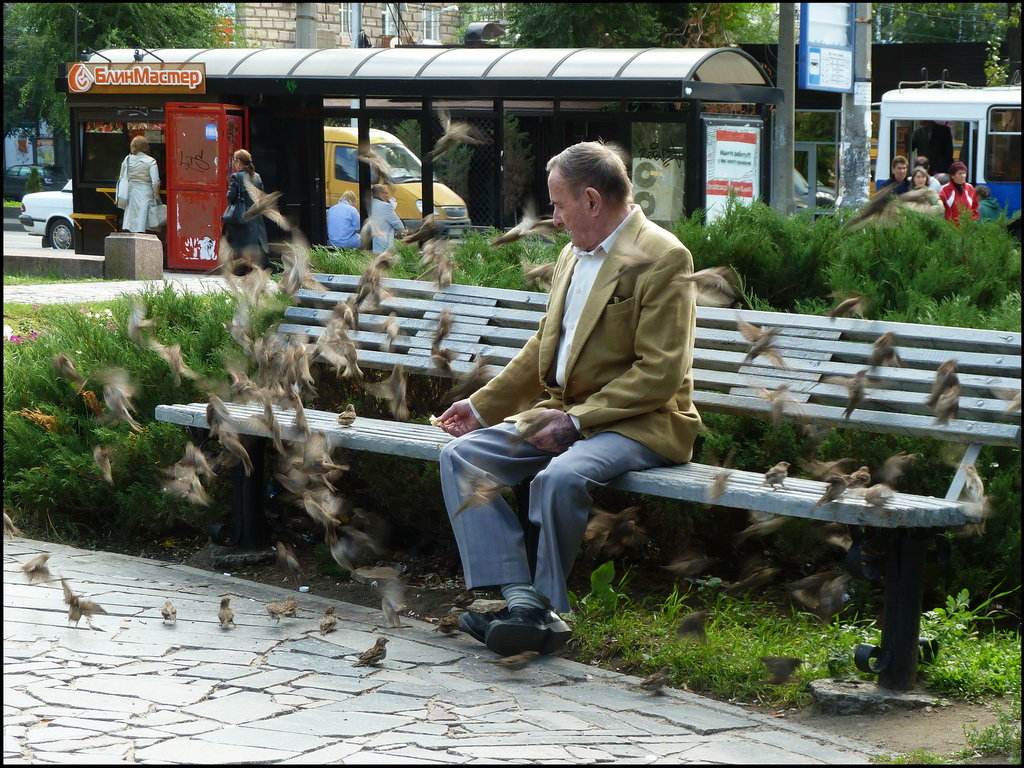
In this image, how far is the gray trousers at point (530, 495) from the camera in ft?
14.5

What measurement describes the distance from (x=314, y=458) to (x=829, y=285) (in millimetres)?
2438

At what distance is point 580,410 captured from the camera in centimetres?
466

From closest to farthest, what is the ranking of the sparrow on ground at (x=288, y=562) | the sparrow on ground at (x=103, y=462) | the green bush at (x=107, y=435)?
the sparrow on ground at (x=288, y=562) → the sparrow on ground at (x=103, y=462) → the green bush at (x=107, y=435)

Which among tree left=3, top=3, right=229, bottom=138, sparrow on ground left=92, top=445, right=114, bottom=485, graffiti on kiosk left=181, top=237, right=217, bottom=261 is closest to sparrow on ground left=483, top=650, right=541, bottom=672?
sparrow on ground left=92, top=445, right=114, bottom=485

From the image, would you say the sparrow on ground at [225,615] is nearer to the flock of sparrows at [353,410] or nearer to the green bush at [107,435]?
the flock of sparrows at [353,410]

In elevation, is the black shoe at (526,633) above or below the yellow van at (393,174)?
below

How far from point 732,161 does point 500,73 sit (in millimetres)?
3181

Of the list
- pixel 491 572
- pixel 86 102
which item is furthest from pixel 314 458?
pixel 86 102

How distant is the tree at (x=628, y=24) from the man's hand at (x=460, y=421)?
28634 mm

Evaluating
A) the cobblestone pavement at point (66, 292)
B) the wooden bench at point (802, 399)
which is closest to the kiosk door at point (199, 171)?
the cobblestone pavement at point (66, 292)

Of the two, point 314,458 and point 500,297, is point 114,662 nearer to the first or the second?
point 314,458

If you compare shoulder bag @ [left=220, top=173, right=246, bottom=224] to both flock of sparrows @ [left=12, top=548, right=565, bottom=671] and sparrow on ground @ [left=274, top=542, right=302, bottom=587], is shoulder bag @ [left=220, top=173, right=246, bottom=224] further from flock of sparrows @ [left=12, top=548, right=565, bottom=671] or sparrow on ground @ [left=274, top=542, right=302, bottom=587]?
flock of sparrows @ [left=12, top=548, right=565, bottom=671]

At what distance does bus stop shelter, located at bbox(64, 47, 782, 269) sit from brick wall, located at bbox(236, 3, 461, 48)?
728 inches

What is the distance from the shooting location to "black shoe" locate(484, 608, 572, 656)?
4406 mm
